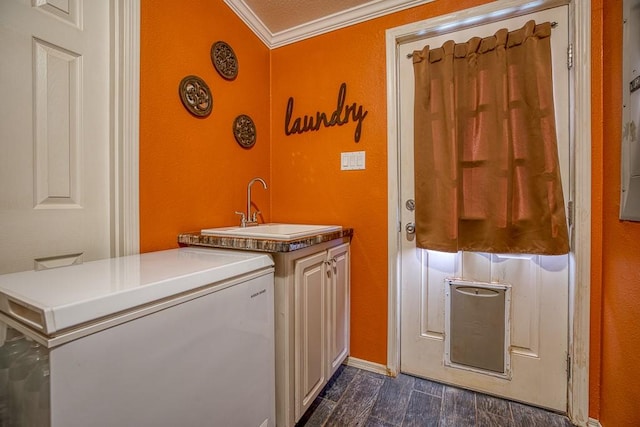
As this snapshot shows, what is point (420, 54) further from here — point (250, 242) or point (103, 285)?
point (103, 285)

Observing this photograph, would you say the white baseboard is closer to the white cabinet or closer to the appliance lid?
the white cabinet

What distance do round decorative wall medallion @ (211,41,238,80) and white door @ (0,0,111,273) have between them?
1.71ft

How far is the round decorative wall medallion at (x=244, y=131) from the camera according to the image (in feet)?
5.75

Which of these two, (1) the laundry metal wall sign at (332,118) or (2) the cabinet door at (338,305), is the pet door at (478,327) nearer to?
(2) the cabinet door at (338,305)

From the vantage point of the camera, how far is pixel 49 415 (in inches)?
20.9

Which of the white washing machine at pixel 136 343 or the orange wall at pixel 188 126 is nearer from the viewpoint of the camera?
the white washing machine at pixel 136 343

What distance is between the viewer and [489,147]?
1.47 meters

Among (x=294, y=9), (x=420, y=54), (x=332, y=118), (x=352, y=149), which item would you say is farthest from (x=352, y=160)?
(x=294, y=9)

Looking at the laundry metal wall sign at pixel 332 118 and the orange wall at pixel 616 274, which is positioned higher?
the laundry metal wall sign at pixel 332 118

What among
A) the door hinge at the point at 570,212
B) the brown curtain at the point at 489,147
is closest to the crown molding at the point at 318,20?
the brown curtain at the point at 489,147

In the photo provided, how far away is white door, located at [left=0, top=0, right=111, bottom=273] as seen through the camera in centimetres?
92

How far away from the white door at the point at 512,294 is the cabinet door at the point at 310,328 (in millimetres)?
609

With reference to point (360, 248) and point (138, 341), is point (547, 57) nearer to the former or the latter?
point (360, 248)

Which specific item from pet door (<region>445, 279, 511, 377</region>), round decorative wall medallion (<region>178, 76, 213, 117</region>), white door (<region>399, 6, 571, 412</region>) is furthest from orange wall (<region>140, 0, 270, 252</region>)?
pet door (<region>445, 279, 511, 377</region>)
